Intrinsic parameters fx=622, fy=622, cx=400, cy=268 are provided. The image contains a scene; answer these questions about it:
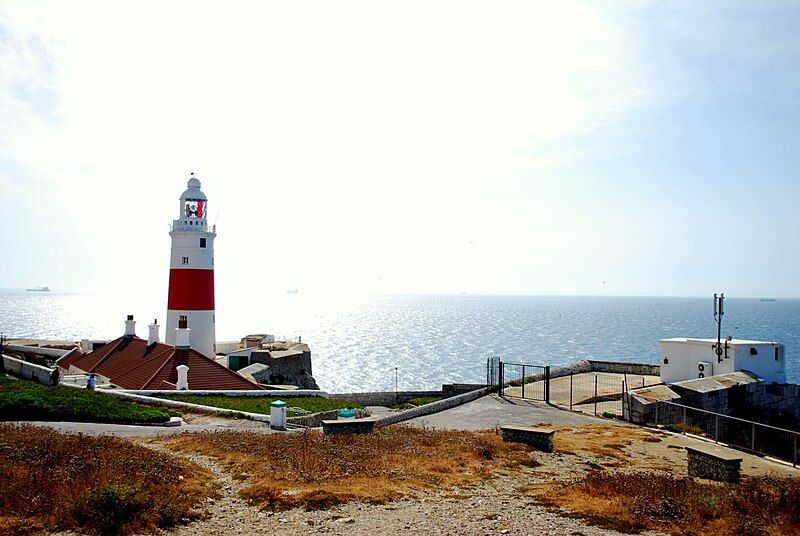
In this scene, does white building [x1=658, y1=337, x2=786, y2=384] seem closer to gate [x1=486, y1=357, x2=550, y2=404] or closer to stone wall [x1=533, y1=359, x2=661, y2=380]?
stone wall [x1=533, y1=359, x2=661, y2=380]

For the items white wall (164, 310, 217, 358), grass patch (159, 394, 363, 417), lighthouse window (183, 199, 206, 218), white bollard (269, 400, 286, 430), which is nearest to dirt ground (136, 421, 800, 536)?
white bollard (269, 400, 286, 430)

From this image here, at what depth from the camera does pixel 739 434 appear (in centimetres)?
2317

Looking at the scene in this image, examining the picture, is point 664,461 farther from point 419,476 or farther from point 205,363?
point 205,363

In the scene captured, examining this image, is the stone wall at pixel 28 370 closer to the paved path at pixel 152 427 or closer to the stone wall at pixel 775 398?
the paved path at pixel 152 427

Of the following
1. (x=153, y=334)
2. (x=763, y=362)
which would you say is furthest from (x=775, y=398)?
(x=153, y=334)

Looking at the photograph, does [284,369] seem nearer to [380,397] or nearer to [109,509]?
[380,397]

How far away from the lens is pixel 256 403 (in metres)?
26.3

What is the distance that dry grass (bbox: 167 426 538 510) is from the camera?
11.6m

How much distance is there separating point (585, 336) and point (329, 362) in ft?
210

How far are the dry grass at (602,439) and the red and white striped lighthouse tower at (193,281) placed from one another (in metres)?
24.9

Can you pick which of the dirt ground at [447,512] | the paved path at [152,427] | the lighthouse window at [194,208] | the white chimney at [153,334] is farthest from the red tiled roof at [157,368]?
the dirt ground at [447,512]

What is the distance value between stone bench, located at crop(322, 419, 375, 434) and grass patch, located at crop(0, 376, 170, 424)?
6401mm

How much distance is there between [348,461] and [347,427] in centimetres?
422

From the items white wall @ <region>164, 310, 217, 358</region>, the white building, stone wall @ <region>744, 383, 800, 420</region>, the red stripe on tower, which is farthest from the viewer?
the red stripe on tower
